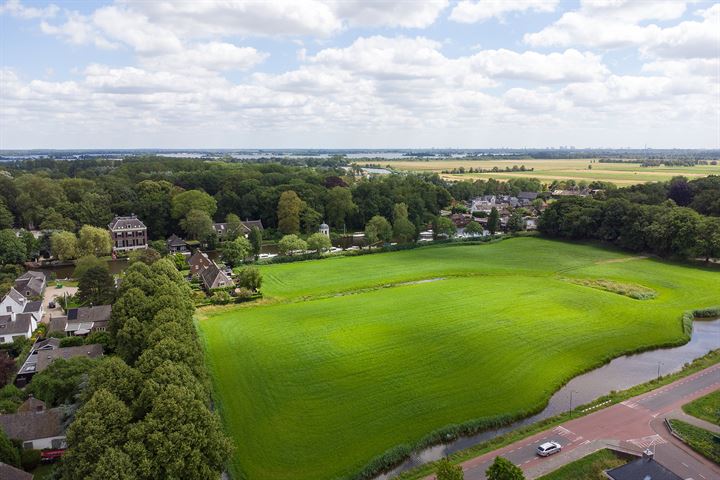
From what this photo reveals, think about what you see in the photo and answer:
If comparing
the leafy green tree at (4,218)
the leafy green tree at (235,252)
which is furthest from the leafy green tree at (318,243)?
the leafy green tree at (4,218)

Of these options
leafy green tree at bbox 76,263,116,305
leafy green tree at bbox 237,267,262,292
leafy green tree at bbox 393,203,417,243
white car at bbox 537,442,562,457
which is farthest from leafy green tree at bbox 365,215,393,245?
white car at bbox 537,442,562,457

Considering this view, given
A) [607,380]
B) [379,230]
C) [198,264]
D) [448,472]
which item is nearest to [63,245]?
[198,264]

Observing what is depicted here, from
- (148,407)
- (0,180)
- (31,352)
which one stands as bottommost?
(31,352)

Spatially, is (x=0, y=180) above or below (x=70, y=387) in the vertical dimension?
Result: above

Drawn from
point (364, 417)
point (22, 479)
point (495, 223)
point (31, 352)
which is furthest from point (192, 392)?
point (495, 223)

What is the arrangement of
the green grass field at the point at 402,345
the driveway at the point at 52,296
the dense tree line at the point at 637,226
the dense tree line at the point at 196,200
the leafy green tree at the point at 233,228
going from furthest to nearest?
1. the dense tree line at the point at 196,200
2. the leafy green tree at the point at 233,228
3. the dense tree line at the point at 637,226
4. the driveway at the point at 52,296
5. the green grass field at the point at 402,345

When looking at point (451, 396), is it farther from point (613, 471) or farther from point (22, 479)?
point (22, 479)

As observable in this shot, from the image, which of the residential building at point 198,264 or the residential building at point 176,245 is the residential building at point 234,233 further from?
the residential building at point 198,264
